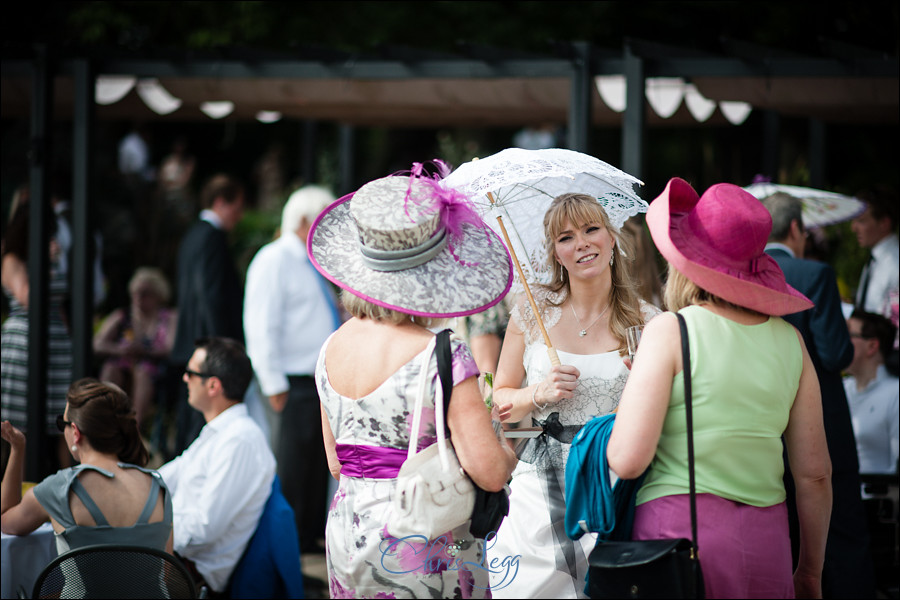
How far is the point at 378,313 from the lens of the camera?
247 cm

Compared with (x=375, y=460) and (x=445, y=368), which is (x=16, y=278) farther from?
(x=445, y=368)

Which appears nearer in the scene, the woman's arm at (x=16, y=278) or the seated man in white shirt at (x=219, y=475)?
the seated man in white shirt at (x=219, y=475)

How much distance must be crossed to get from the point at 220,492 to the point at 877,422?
10.9ft

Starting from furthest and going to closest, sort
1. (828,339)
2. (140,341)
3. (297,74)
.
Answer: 1. (140,341)
2. (297,74)
3. (828,339)

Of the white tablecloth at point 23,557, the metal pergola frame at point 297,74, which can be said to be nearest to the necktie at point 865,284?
the metal pergola frame at point 297,74

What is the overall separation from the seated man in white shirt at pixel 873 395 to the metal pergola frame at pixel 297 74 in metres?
1.27

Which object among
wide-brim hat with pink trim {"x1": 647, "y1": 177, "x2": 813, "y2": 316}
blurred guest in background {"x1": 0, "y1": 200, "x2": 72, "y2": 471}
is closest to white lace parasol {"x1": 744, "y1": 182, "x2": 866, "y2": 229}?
wide-brim hat with pink trim {"x1": 647, "y1": 177, "x2": 813, "y2": 316}

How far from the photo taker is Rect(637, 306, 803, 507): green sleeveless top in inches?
91.6

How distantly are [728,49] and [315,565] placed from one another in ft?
11.3

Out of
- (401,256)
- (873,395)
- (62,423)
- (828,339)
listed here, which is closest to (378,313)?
(401,256)

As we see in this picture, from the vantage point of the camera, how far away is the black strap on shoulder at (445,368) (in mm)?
2328

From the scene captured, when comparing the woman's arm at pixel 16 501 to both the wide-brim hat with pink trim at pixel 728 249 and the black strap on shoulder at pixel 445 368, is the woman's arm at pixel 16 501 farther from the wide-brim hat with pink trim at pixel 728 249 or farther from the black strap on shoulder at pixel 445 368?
the wide-brim hat with pink trim at pixel 728 249

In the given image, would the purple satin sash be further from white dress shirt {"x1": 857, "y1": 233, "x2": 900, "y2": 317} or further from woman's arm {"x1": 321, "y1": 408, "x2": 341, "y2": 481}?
white dress shirt {"x1": 857, "y1": 233, "x2": 900, "y2": 317}

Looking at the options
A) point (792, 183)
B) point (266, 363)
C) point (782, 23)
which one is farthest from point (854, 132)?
point (266, 363)
